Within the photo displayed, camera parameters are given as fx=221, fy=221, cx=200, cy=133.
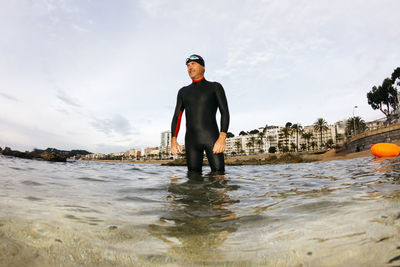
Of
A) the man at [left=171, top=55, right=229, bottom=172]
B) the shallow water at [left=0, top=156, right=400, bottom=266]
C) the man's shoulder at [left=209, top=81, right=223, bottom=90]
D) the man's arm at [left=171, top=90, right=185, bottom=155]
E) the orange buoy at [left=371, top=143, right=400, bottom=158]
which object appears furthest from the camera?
the orange buoy at [left=371, top=143, right=400, bottom=158]

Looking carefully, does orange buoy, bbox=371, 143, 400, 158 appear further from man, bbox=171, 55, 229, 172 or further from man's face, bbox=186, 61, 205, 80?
man's face, bbox=186, 61, 205, 80

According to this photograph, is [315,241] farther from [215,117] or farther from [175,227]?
[215,117]

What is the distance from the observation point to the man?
4227 millimetres

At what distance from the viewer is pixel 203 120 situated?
430 centimetres

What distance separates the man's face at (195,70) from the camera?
4523mm

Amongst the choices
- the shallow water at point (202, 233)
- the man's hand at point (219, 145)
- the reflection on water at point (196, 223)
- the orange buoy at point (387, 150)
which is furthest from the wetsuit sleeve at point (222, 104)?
the orange buoy at point (387, 150)

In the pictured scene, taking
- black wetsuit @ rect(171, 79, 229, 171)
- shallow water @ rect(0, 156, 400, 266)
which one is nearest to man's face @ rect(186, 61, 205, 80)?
black wetsuit @ rect(171, 79, 229, 171)

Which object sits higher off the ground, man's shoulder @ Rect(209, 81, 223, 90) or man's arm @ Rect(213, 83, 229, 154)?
man's shoulder @ Rect(209, 81, 223, 90)

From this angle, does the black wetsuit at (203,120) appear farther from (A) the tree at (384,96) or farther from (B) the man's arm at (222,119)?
(A) the tree at (384,96)

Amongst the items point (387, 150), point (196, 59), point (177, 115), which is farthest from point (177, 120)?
point (387, 150)

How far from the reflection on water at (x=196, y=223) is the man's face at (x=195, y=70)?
9.03ft

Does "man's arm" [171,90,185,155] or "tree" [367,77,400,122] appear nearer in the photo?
"man's arm" [171,90,185,155]

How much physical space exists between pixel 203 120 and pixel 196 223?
9.56 feet

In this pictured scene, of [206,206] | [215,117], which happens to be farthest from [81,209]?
[215,117]
